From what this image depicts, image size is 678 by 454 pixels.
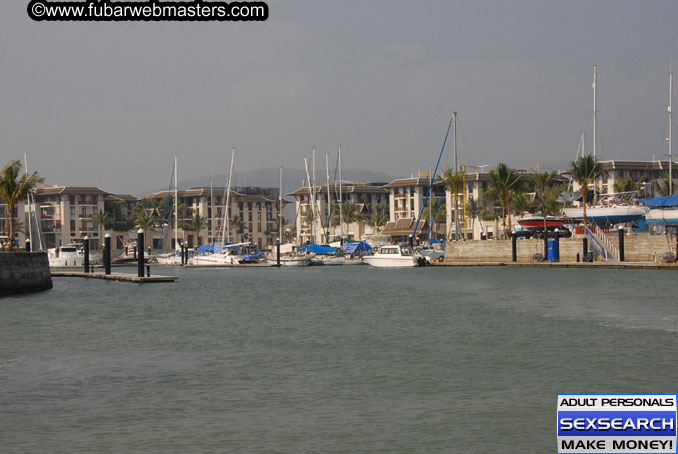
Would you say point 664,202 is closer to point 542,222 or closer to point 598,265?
point 542,222

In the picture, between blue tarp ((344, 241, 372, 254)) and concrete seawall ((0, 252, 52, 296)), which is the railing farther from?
concrete seawall ((0, 252, 52, 296))

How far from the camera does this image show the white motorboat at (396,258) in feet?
331

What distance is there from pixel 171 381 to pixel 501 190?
88983mm

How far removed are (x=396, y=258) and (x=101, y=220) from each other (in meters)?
97.9

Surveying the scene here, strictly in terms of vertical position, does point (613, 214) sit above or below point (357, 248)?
above

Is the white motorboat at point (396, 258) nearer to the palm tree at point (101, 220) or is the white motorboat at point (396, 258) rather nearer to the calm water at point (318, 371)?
the calm water at point (318, 371)

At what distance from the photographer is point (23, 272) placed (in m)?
53.9

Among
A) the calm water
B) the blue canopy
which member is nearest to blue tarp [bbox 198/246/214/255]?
the blue canopy

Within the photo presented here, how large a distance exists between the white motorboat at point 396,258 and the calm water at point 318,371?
51.6m

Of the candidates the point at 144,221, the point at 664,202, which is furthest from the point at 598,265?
the point at 144,221

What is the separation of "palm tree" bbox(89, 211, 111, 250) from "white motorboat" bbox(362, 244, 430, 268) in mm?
94359

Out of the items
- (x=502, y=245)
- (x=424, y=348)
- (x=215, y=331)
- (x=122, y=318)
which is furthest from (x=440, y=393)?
(x=502, y=245)

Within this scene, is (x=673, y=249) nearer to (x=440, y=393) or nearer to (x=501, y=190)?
(x=501, y=190)

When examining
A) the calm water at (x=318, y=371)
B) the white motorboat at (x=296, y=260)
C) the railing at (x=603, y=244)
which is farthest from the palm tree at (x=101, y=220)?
the calm water at (x=318, y=371)
